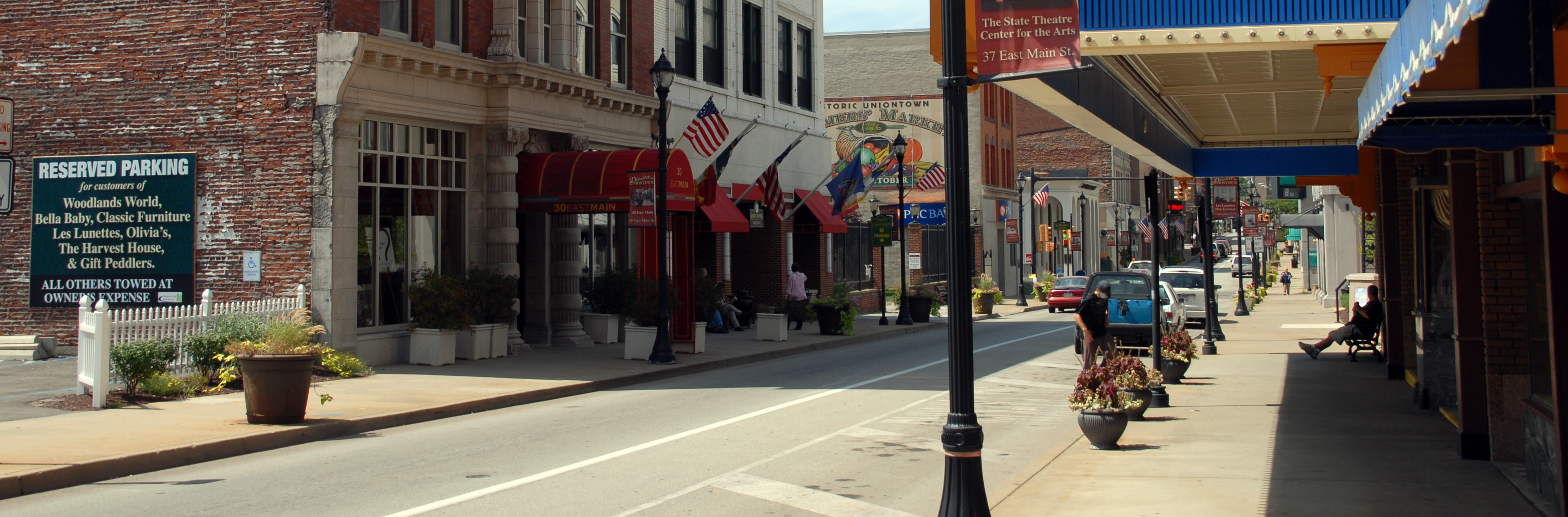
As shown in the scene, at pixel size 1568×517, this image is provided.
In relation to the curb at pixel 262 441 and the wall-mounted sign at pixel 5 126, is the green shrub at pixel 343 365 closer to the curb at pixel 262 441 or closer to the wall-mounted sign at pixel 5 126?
the curb at pixel 262 441

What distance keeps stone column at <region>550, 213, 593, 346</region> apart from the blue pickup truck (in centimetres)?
985

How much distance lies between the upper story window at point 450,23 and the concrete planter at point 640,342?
5821 mm

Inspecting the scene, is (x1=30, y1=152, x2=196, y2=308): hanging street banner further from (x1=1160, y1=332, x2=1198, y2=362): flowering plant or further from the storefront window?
(x1=1160, y1=332, x2=1198, y2=362): flowering plant

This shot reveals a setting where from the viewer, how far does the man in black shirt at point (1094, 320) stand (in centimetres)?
1667

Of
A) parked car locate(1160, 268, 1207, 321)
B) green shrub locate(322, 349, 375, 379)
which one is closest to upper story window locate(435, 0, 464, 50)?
green shrub locate(322, 349, 375, 379)

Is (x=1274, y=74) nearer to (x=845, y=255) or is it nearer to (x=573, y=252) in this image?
(x=573, y=252)

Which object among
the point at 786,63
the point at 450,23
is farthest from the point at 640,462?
the point at 786,63

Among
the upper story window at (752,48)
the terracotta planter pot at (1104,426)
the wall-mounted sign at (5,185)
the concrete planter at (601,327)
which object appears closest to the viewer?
the wall-mounted sign at (5,185)

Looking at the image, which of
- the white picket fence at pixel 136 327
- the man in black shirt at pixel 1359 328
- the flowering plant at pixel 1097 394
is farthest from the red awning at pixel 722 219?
the flowering plant at pixel 1097 394

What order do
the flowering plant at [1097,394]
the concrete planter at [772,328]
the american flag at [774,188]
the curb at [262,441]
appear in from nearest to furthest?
the curb at [262,441]
the flowering plant at [1097,394]
the concrete planter at [772,328]
the american flag at [774,188]

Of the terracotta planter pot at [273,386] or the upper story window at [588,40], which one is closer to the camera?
the terracotta planter pot at [273,386]

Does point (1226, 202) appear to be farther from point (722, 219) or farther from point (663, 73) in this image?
point (663, 73)

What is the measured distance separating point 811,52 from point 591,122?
14172 millimetres

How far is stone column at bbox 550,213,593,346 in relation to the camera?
967 inches
